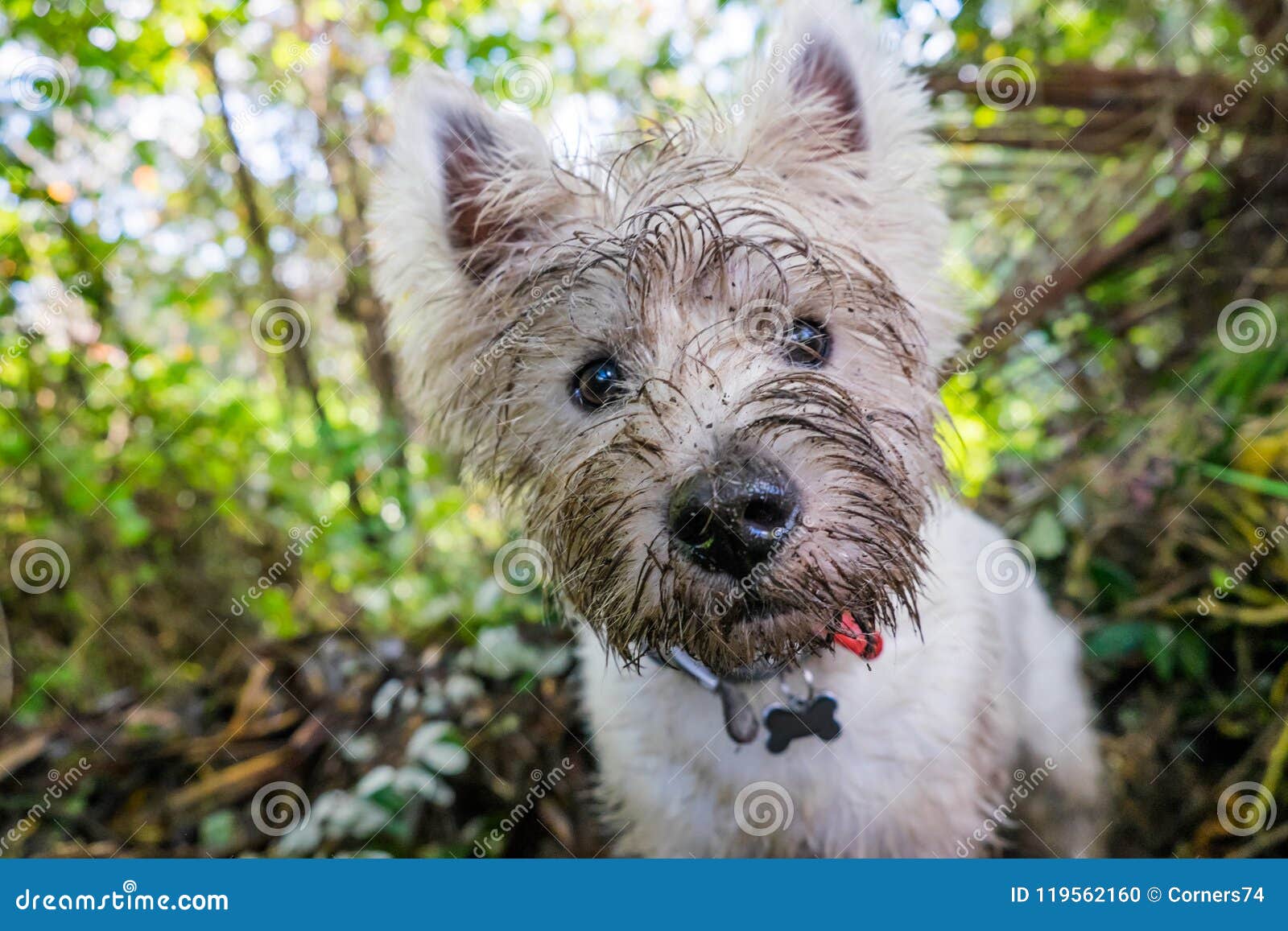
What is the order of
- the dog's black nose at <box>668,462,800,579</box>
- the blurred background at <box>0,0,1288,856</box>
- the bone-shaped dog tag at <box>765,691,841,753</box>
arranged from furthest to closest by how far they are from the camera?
the blurred background at <box>0,0,1288,856</box> < the bone-shaped dog tag at <box>765,691,841,753</box> < the dog's black nose at <box>668,462,800,579</box>

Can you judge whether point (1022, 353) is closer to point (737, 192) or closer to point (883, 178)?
point (883, 178)

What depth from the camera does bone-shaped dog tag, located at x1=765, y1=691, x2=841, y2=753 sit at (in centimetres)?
261

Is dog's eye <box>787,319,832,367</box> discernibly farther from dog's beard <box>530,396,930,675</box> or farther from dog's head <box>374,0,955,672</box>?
dog's beard <box>530,396,930,675</box>

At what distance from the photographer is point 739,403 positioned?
2275 millimetres

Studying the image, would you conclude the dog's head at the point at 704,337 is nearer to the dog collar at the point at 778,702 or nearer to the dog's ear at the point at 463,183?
the dog's ear at the point at 463,183

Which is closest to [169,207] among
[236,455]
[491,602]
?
[236,455]

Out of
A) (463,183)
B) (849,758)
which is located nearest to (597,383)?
(463,183)

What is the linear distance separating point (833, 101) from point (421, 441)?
419 cm

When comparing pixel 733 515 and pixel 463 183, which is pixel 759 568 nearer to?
pixel 733 515

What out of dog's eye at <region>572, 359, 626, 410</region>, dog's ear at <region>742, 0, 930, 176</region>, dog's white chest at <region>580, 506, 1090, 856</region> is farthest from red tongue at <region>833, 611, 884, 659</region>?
dog's ear at <region>742, 0, 930, 176</region>

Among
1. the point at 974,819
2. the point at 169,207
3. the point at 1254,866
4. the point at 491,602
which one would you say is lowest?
the point at 169,207

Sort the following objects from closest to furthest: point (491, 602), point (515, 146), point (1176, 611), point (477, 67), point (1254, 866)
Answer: point (1254, 866), point (515, 146), point (1176, 611), point (491, 602), point (477, 67)

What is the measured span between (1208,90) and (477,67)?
4229 mm

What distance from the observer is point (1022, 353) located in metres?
5.01
